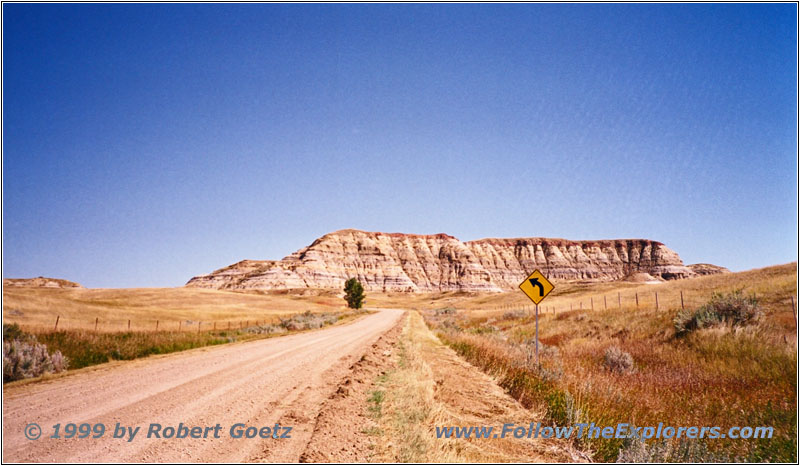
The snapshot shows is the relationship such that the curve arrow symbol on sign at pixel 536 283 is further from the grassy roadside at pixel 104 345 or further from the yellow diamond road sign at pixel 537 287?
the grassy roadside at pixel 104 345

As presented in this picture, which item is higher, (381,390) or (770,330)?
(770,330)

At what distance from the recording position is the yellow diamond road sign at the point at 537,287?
39.3 feet

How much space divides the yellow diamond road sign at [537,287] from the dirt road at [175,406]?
6112 millimetres

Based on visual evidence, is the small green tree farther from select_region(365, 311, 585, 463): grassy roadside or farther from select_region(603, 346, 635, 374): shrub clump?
select_region(603, 346, 635, 374): shrub clump

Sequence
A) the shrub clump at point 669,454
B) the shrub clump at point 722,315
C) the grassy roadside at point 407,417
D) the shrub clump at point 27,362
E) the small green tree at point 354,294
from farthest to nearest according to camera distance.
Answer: the small green tree at point 354,294, the shrub clump at point 722,315, the shrub clump at point 27,362, the grassy roadside at point 407,417, the shrub clump at point 669,454

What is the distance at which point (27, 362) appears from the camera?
1123cm

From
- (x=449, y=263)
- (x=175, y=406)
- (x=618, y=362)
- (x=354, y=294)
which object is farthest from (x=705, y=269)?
(x=175, y=406)

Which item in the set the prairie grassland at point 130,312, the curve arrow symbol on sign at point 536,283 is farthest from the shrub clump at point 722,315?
the prairie grassland at point 130,312

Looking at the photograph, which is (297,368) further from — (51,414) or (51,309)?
(51,309)

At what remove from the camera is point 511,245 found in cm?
19388

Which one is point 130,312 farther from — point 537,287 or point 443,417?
point 443,417

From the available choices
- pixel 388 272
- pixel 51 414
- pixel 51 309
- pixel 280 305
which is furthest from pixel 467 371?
pixel 388 272

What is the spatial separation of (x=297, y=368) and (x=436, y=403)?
6451 millimetres

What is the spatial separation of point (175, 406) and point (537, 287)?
9.75 m
